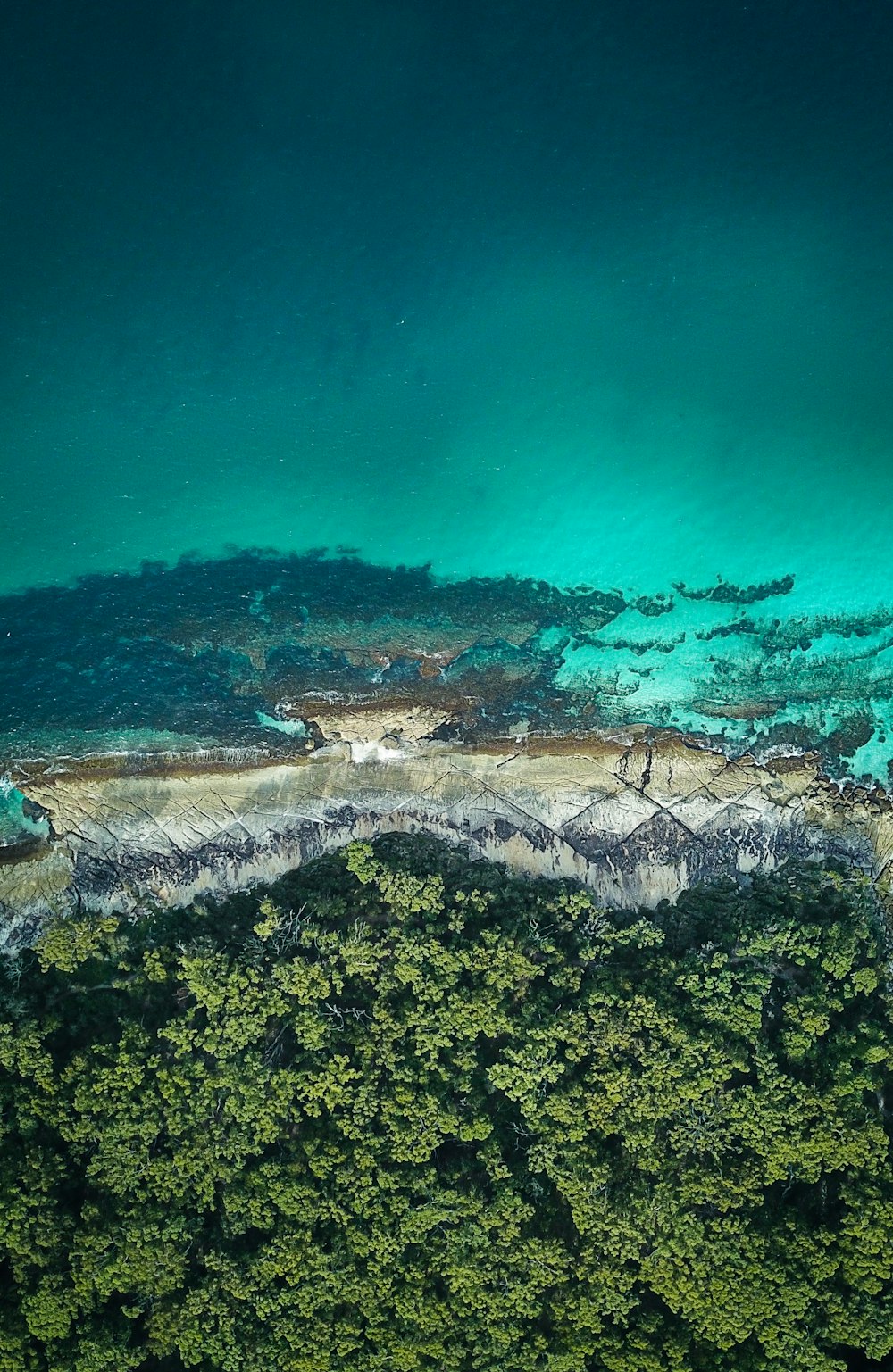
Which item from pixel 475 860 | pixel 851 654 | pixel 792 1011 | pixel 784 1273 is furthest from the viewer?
pixel 851 654

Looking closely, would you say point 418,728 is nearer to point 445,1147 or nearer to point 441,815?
point 441,815

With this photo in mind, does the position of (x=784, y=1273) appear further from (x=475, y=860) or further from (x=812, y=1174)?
(x=475, y=860)

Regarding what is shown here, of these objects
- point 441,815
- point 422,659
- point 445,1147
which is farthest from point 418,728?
point 445,1147

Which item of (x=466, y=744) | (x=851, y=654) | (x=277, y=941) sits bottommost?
(x=277, y=941)

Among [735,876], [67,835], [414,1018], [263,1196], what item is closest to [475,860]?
[414,1018]

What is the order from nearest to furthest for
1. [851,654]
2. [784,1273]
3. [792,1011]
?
[784,1273] → [792,1011] → [851,654]

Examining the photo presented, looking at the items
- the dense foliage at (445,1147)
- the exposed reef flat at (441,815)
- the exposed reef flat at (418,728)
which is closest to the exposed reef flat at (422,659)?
the exposed reef flat at (418,728)

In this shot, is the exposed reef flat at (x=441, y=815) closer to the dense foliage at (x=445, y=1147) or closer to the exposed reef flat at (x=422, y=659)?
the exposed reef flat at (x=422, y=659)
